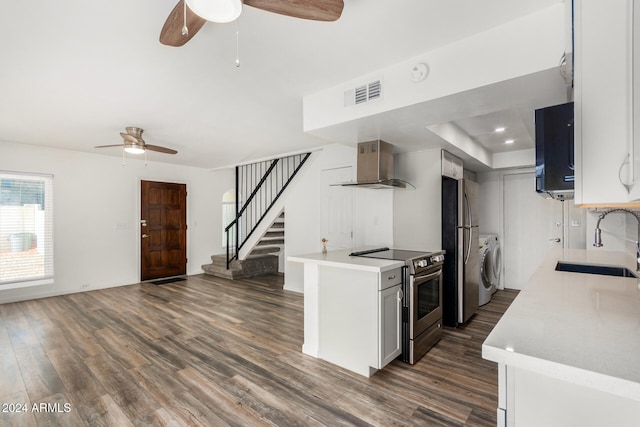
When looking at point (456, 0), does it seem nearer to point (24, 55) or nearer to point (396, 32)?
point (396, 32)

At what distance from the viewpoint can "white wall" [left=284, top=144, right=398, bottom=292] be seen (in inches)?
171

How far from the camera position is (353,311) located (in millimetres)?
2602

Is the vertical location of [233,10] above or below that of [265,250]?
above

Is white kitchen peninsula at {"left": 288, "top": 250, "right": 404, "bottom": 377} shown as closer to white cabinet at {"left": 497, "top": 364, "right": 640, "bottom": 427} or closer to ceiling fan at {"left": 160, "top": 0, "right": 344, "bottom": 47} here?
white cabinet at {"left": 497, "top": 364, "right": 640, "bottom": 427}

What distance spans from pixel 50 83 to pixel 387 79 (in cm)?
294

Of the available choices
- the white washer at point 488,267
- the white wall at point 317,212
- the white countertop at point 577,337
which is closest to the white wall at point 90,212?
the white wall at point 317,212

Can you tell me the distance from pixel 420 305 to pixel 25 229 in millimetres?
6054

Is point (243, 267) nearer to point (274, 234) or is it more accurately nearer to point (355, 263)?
point (274, 234)

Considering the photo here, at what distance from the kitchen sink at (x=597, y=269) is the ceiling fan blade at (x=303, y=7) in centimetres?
256

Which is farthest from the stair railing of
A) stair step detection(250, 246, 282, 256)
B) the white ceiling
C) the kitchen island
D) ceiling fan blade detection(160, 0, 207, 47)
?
the kitchen island

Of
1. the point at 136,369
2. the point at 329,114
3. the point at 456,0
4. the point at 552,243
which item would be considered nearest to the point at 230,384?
the point at 136,369

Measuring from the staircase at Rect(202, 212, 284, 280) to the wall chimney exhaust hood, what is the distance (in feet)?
9.77

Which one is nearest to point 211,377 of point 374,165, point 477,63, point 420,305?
point 420,305

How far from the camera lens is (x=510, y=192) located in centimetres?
534
